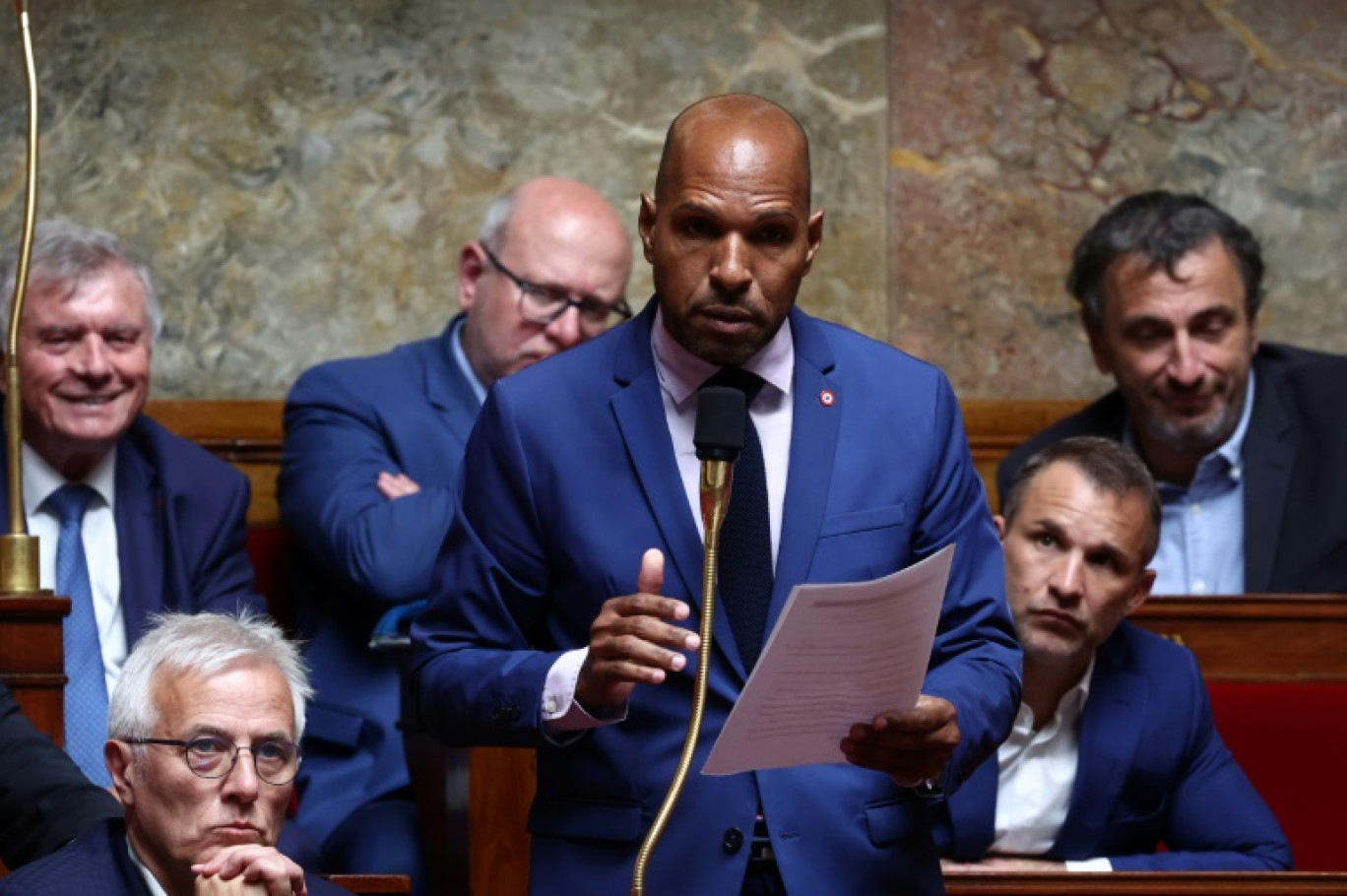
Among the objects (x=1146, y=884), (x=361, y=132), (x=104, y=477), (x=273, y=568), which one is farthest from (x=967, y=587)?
(x=361, y=132)

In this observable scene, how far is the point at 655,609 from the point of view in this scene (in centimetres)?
210

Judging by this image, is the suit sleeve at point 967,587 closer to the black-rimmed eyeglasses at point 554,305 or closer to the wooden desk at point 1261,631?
the wooden desk at point 1261,631

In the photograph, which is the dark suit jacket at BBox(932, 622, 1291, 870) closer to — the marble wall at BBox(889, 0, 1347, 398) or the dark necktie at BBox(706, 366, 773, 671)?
the dark necktie at BBox(706, 366, 773, 671)

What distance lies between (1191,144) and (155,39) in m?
2.04

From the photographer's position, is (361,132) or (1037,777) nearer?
(1037,777)

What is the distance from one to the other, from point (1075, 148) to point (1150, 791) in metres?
1.84

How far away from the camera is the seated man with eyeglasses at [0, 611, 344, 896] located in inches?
99.1

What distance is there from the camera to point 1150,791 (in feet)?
11.0

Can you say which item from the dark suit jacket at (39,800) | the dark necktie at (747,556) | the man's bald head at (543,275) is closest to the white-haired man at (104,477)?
the man's bald head at (543,275)

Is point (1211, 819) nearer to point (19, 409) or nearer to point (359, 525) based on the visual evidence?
point (359, 525)

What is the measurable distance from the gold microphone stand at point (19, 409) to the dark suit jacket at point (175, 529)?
0.40 ft

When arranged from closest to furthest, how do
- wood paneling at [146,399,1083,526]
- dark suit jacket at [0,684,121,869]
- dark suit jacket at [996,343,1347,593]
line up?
dark suit jacket at [0,684,121,869], dark suit jacket at [996,343,1347,593], wood paneling at [146,399,1083,526]

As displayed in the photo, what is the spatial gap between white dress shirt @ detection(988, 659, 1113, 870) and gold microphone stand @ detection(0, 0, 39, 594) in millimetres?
1369

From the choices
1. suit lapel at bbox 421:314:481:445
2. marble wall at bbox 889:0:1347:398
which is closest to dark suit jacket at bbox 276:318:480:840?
suit lapel at bbox 421:314:481:445
